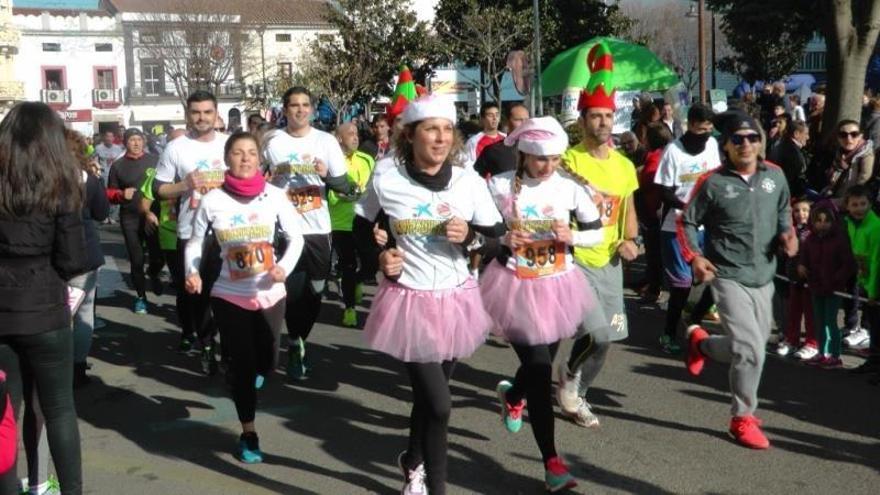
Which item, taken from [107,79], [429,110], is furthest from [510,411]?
[107,79]

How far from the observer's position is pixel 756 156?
5809 mm

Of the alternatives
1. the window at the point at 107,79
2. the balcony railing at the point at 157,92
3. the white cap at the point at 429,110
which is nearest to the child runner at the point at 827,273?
the white cap at the point at 429,110

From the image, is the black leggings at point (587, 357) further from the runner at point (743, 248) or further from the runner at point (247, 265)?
the runner at point (247, 265)

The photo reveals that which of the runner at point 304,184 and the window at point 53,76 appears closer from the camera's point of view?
the runner at point 304,184

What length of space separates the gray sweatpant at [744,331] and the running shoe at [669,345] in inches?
88.6

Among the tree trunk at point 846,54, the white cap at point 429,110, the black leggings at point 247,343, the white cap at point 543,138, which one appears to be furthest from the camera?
the tree trunk at point 846,54

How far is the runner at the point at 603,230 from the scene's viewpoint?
6.15 metres

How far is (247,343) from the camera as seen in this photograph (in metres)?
5.72

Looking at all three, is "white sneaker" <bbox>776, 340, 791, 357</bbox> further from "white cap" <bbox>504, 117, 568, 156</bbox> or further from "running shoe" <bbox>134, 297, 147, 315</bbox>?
"running shoe" <bbox>134, 297, 147, 315</bbox>

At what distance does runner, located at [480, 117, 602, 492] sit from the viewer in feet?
17.2

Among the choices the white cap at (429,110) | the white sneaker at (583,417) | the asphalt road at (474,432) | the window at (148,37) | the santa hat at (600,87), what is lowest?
the asphalt road at (474,432)

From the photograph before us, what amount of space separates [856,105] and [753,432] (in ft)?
27.9

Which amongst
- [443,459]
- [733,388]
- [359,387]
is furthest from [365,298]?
[443,459]

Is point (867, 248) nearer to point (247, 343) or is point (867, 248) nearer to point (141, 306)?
point (247, 343)
